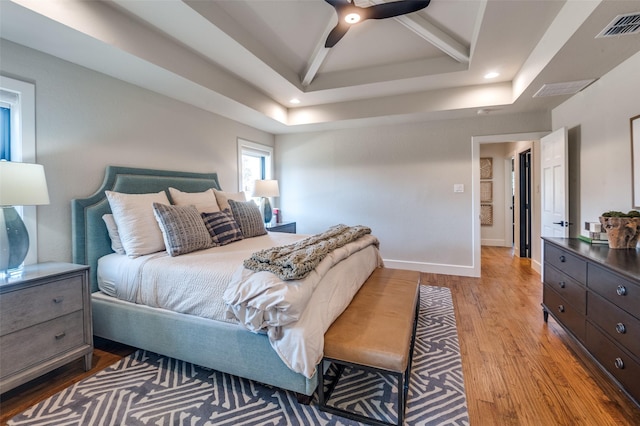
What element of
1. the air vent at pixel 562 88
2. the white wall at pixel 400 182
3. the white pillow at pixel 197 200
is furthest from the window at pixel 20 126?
the air vent at pixel 562 88

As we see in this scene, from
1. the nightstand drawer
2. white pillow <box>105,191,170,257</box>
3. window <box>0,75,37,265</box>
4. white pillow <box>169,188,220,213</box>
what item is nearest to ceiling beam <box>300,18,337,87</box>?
white pillow <box>169,188,220,213</box>

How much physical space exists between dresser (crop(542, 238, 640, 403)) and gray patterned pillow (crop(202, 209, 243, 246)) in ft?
9.25

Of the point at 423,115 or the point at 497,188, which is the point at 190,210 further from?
the point at 497,188

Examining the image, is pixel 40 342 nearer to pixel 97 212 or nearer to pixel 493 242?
pixel 97 212

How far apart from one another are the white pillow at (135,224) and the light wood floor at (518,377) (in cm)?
→ 83

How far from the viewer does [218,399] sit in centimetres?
175

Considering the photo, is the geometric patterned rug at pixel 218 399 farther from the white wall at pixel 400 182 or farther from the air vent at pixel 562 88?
the air vent at pixel 562 88

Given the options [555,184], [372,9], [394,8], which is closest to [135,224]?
[372,9]

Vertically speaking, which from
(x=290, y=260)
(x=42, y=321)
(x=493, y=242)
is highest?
(x=290, y=260)

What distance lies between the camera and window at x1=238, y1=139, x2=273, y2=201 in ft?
14.5

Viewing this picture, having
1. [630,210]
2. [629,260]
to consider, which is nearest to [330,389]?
[629,260]

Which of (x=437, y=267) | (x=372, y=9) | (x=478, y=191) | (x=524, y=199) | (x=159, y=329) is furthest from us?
(x=524, y=199)

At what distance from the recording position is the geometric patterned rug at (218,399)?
1.59 meters

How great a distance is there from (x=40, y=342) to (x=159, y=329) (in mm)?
643
